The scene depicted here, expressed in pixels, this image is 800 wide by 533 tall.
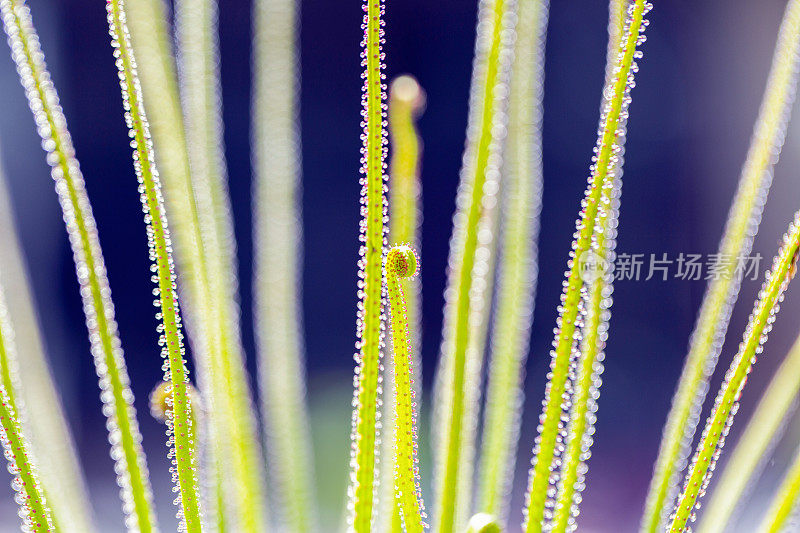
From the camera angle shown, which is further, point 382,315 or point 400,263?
point 382,315

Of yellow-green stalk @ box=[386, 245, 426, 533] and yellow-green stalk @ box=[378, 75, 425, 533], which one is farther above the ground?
yellow-green stalk @ box=[378, 75, 425, 533]

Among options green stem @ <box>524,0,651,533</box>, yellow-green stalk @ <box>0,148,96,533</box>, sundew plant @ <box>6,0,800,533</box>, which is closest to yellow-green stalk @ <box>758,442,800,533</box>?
sundew plant @ <box>6,0,800,533</box>

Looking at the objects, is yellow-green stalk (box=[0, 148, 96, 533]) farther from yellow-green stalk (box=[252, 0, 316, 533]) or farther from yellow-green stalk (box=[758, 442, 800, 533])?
yellow-green stalk (box=[758, 442, 800, 533])

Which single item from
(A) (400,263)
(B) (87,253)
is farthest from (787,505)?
(B) (87,253)

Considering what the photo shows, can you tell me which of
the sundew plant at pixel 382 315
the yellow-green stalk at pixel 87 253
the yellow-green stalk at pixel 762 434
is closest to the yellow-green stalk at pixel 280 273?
the sundew plant at pixel 382 315

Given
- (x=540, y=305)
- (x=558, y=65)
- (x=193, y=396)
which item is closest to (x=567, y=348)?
(x=193, y=396)

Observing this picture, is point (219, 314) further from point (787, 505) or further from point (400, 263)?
point (787, 505)

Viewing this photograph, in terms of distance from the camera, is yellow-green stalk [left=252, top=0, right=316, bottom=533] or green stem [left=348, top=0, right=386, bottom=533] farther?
yellow-green stalk [left=252, top=0, right=316, bottom=533]

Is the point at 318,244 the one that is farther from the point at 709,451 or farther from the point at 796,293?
the point at 709,451
